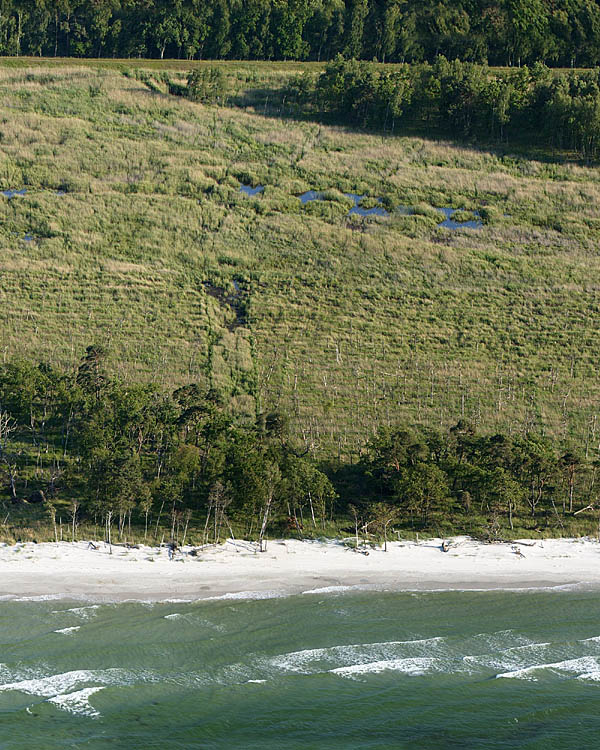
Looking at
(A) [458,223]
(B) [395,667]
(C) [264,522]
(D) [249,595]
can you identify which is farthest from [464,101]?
(B) [395,667]

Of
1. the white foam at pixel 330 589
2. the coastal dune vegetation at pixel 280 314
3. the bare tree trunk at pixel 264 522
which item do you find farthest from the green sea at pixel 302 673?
the coastal dune vegetation at pixel 280 314

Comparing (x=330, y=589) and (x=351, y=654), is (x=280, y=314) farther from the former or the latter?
(x=351, y=654)

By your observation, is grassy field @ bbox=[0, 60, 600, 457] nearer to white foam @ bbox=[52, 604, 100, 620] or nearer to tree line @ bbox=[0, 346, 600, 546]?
tree line @ bbox=[0, 346, 600, 546]

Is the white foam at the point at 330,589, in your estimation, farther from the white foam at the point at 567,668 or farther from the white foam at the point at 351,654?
the white foam at the point at 567,668

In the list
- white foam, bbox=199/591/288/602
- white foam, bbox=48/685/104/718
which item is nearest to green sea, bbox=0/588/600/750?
white foam, bbox=48/685/104/718

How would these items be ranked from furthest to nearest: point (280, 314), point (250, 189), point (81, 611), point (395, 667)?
point (250, 189)
point (280, 314)
point (81, 611)
point (395, 667)

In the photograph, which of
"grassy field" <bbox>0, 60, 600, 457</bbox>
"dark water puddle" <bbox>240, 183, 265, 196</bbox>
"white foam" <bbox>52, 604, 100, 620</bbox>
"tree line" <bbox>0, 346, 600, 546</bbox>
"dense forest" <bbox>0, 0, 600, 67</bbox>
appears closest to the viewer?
"white foam" <bbox>52, 604, 100, 620</bbox>

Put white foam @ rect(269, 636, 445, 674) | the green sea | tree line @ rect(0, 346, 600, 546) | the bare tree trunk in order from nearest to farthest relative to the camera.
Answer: the green sea → white foam @ rect(269, 636, 445, 674) → the bare tree trunk → tree line @ rect(0, 346, 600, 546)
